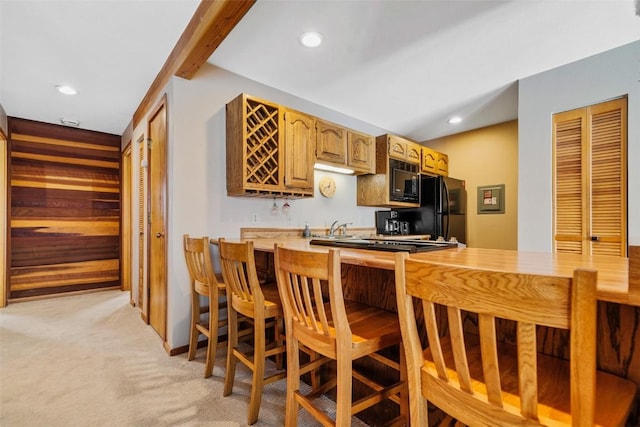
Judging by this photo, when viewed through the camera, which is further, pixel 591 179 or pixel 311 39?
pixel 591 179

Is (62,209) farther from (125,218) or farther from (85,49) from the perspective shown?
(85,49)

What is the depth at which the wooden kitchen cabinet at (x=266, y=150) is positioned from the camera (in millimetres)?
2516

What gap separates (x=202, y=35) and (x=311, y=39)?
0.80m

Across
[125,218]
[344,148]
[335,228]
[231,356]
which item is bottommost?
[231,356]

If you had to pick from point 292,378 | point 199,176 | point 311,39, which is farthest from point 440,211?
point 292,378

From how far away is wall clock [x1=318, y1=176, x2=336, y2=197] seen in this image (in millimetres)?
3569

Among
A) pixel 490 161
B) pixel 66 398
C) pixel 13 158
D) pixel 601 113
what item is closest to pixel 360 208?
pixel 490 161

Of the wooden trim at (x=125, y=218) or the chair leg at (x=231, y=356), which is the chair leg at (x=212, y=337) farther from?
the wooden trim at (x=125, y=218)

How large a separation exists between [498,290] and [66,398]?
8.15 feet

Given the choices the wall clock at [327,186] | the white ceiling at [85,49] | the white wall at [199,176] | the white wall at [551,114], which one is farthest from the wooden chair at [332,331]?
the white wall at [551,114]

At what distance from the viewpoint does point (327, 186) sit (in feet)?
11.8

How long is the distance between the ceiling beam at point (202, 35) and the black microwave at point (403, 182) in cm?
245

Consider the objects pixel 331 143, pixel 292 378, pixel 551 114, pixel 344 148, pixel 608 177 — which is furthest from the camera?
pixel 344 148

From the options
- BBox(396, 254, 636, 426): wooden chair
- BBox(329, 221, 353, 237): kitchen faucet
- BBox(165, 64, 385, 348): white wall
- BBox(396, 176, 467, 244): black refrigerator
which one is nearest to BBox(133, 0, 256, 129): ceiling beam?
BBox(165, 64, 385, 348): white wall
